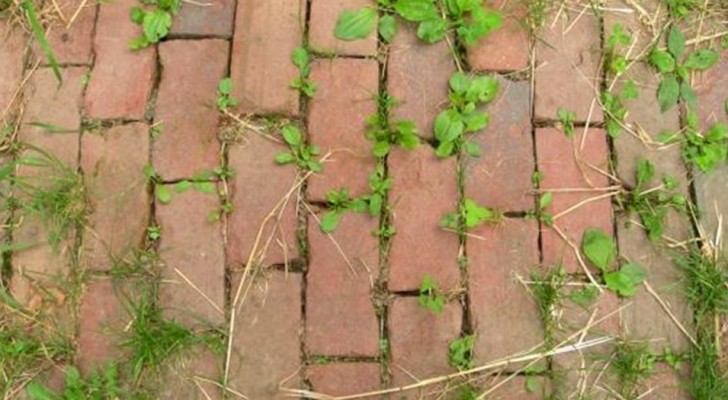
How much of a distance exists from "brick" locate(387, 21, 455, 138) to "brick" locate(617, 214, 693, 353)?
572 millimetres

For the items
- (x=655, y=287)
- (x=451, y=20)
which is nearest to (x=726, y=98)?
(x=655, y=287)

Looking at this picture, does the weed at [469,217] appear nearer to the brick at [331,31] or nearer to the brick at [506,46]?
the brick at [506,46]

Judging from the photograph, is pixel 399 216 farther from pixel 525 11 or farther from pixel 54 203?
pixel 54 203

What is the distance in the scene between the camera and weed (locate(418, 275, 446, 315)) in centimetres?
204

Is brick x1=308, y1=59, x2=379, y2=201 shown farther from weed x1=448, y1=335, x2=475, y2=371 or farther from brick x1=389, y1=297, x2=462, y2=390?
weed x1=448, y1=335, x2=475, y2=371

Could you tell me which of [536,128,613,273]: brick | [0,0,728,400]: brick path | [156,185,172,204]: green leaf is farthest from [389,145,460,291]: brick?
[156,185,172,204]: green leaf

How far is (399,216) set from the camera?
6.90ft

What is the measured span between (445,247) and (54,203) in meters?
0.99

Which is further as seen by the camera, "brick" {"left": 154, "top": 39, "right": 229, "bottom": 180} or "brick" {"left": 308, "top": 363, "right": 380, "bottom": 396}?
"brick" {"left": 154, "top": 39, "right": 229, "bottom": 180}

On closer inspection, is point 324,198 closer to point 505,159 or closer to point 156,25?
point 505,159

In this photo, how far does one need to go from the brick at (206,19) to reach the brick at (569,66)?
0.84 meters

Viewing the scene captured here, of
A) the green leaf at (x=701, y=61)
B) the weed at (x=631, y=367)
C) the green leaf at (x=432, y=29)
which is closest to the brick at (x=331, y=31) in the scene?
the green leaf at (x=432, y=29)

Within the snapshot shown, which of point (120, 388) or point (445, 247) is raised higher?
point (445, 247)

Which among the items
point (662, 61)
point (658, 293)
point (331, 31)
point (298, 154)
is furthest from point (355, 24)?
point (658, 293)
